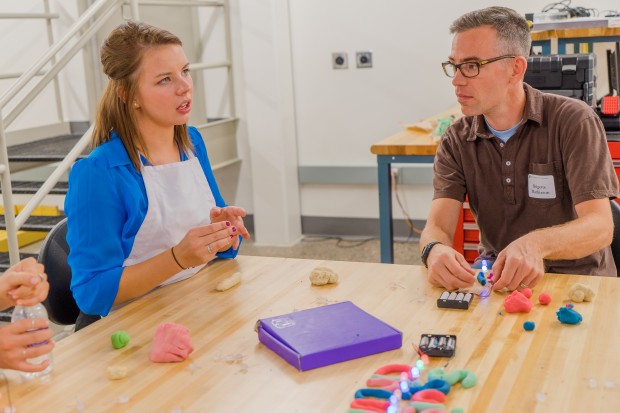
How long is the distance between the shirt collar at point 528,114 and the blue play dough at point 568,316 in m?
0.78

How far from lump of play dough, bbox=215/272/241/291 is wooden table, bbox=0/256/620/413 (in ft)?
0.07

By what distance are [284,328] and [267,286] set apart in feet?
1.18

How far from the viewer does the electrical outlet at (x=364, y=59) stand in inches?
188

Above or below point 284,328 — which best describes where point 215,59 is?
above

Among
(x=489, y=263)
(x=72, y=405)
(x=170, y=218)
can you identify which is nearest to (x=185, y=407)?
(x=72, y=405)

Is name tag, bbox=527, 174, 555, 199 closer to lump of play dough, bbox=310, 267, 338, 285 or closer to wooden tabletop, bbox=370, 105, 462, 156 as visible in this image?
lump of play dough, bbox=310, 267, 338, 285

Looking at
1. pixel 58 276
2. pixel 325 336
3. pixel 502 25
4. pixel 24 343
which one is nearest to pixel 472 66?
pixel 502 25

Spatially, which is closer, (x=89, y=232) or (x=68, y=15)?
(x=89, y=232)

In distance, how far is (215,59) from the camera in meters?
5.08

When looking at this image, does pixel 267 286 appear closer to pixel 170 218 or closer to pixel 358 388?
pixel 170 218

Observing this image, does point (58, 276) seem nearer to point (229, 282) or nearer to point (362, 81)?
point (229, 282)

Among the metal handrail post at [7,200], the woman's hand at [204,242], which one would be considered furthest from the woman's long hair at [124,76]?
the metal handrail post at [7,200]

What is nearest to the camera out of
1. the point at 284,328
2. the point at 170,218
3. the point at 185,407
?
the point at 185,407

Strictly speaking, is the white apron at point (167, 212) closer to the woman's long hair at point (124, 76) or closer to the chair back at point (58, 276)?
the woman's long hair at point (124, 76)
